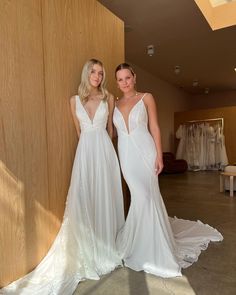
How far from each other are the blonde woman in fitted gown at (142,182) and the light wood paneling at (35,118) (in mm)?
479

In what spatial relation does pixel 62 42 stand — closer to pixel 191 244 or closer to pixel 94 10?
pixel 94 10

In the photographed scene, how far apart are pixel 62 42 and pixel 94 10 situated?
2.00 feet

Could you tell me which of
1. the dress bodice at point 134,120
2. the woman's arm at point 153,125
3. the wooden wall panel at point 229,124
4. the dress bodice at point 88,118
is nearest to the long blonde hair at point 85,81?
the dress bodice at point 88,118

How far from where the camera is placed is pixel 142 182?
221 centimetres

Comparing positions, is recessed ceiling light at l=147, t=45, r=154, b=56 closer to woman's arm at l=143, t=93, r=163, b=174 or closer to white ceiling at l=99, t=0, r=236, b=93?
white ceiling at l=99, t=0, r=236, b=93

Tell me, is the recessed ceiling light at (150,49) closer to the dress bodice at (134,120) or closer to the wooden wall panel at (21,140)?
the dress bodice at (134,120)

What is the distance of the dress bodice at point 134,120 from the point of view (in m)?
2.20

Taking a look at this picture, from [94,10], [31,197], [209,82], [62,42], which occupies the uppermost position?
[209,82]

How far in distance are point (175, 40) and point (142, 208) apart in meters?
4.37

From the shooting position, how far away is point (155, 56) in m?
6.44

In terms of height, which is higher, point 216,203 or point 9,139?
point 9,139

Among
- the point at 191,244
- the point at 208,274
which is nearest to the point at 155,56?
the point at 191,244

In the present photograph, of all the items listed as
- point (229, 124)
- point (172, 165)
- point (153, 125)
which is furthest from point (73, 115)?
point (229, 124)

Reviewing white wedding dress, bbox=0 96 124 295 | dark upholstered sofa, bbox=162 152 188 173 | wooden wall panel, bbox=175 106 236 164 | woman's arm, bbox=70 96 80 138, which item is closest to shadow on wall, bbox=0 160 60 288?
white wedding dress, bbox=0 96 124 295
